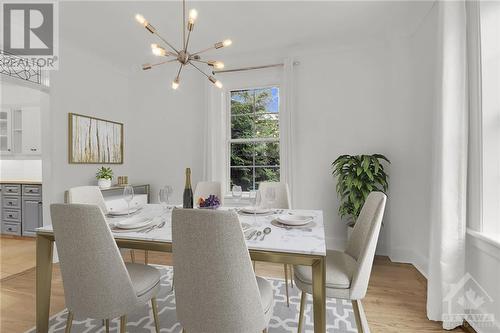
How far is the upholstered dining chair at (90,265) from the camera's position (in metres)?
1.24

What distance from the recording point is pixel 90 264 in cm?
127

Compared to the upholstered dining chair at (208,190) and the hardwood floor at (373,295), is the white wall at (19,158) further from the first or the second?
the upholstered dining chair at (208,190)

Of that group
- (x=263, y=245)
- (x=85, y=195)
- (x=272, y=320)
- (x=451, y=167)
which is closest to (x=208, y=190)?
(x=85, y=195)

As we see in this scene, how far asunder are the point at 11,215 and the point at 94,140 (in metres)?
2.12

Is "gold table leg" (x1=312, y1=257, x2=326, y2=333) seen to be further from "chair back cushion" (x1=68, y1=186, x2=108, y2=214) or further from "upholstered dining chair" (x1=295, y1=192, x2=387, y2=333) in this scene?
"chair back cushion" (x1=68, y1=186, x2=108, y2=214)

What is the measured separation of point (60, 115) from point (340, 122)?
11.9ft

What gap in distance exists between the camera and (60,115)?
3.29m

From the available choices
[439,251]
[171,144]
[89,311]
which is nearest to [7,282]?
[89,311]

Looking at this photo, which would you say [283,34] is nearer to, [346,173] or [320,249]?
[346,173]

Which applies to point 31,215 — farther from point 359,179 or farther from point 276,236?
point 359,179

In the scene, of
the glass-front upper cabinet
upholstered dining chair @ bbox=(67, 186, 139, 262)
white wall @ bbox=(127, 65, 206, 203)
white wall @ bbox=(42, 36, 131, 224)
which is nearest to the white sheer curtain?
upholstered dining chair @ bbox=(67, 186, 139, 262)

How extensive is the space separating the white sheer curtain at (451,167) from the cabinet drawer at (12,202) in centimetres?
565

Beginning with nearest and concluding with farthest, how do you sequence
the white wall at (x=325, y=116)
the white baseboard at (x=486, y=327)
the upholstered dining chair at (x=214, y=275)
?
the upholstered dining chair at (x=214, y=275) < the white baseboard at (x=486, y=327) < the white wall at (x=325, y=116)

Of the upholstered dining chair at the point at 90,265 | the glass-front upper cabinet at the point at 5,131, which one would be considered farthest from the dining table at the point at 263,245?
the glass-front upper cabinet at the point at 5,131
